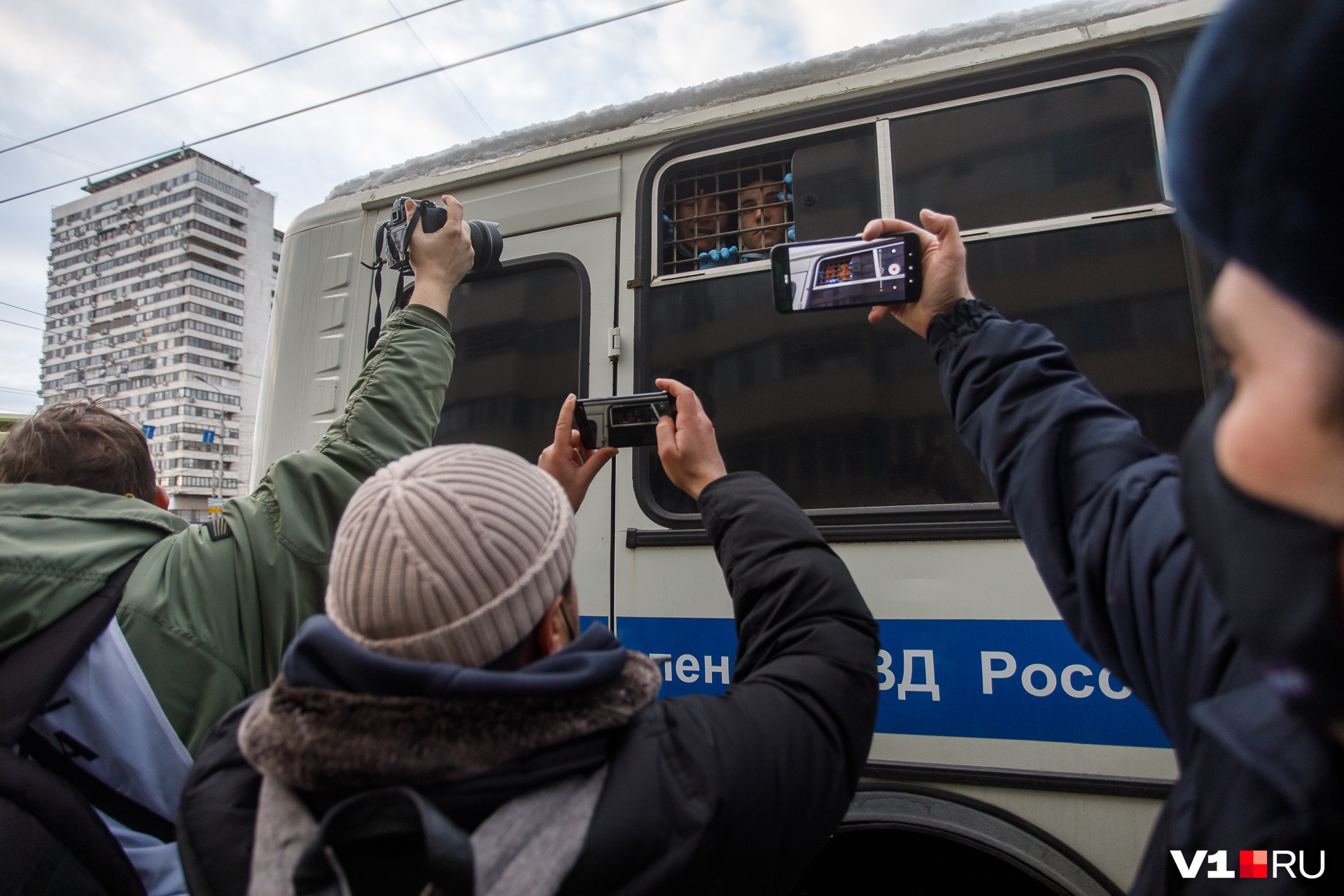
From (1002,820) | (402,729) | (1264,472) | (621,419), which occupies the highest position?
(621,419)

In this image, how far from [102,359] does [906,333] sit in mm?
78989

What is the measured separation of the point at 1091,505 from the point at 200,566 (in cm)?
134

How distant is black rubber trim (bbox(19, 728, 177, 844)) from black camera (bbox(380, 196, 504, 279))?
1.14 meters

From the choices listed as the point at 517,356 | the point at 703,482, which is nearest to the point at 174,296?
the point at 517,356

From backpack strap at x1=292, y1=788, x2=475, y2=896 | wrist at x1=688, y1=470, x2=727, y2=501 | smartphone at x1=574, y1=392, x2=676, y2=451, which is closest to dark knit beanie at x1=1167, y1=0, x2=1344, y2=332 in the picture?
backpack strap at x1=292, y1=788, x2=475, y2=896

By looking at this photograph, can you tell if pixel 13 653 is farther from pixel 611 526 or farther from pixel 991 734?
pixel 991 734

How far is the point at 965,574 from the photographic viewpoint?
1653 mm

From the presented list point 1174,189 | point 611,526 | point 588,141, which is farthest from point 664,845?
point 588,141

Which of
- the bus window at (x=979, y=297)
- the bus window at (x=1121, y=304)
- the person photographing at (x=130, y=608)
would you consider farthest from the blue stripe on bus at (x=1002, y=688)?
the person photographing at (x=130, y=608)

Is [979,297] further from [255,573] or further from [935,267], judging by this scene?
[255,573]

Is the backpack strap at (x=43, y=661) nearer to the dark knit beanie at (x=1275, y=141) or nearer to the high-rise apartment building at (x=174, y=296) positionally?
the dark knit beanie at (x=1275, y=141)

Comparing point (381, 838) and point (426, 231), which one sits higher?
point (426, 231)

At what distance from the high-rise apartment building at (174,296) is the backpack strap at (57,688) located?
63.6 m

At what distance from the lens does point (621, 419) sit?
5.07ft
